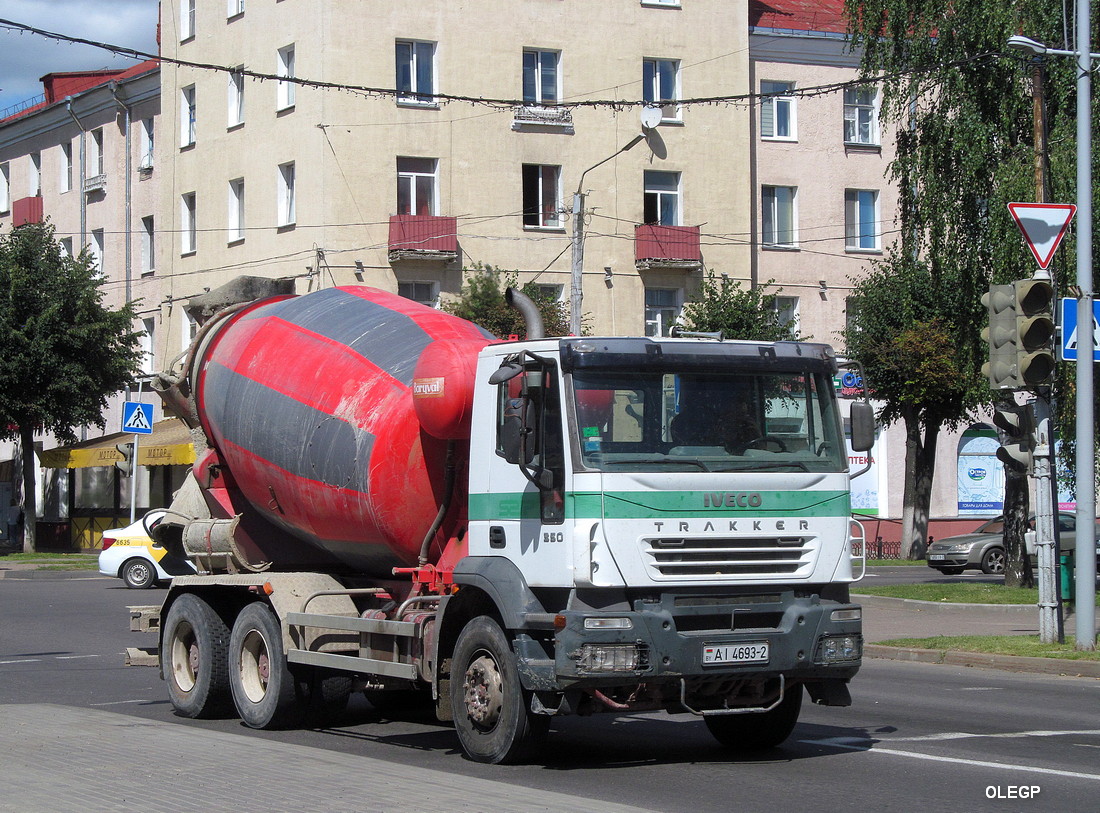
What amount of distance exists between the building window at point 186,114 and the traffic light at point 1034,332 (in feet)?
109

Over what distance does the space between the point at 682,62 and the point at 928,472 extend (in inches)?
522

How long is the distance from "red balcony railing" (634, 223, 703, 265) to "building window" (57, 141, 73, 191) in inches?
817

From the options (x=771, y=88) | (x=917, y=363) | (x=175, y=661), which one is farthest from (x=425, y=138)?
(x=175, y=661)

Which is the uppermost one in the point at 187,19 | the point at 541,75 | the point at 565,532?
the point at 187,19

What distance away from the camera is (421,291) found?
4012cm

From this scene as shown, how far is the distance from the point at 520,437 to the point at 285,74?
33123mm

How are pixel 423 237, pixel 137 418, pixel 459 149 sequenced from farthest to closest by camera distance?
pixel 459 149 < pixel 423 237 < pixel 137 418

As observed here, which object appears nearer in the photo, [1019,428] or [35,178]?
[1019,428]

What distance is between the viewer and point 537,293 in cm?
3756

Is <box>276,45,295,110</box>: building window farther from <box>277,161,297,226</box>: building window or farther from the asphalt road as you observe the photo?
the asphalt road

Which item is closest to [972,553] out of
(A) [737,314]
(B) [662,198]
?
(A) [737,314]

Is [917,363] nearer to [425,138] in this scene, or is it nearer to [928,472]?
[928,472]

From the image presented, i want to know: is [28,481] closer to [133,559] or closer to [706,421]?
[133,559]

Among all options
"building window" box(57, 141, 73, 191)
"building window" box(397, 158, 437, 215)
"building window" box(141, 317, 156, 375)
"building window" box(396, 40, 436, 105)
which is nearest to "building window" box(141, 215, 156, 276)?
"building window" box(141, 317, 156, 375)
